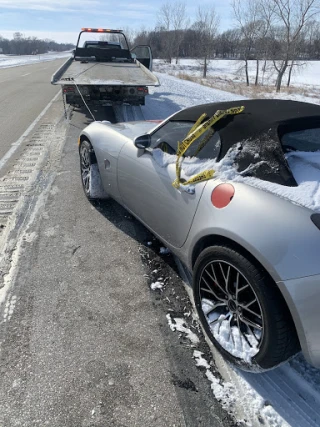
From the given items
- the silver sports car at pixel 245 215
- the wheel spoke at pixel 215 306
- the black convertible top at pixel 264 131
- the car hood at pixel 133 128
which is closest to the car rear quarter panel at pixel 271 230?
the silver sports car at pixel 245 215

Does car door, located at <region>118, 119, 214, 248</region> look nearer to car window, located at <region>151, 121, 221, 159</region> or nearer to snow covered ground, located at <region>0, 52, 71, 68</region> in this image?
car window, located at <region>151, 121, 221, 159</region>

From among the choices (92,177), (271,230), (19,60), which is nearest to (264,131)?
(271,230)

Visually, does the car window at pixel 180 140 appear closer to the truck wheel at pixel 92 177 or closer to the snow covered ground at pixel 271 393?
the snow covered ground at pixel 271 393

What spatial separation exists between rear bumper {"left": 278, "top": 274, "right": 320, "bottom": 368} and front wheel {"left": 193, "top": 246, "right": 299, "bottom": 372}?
92mm

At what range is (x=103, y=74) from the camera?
28.8ft

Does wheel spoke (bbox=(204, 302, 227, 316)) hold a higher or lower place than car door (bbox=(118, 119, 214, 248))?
lower

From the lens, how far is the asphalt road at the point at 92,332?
1.86 m

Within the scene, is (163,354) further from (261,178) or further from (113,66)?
(113,66)

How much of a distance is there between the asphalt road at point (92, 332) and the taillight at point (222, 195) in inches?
37.4

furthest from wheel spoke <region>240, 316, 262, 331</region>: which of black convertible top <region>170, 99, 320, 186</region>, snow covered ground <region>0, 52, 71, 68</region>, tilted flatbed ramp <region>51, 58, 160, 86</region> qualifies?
snow covered ground <region>0, 52, 71, 68</region>

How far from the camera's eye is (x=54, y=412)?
183 centimetres

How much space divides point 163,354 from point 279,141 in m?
1.53

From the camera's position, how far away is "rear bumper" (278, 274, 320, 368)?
1575 millimetres

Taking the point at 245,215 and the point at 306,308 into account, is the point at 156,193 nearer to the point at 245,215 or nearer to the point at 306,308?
the point at 245,215
